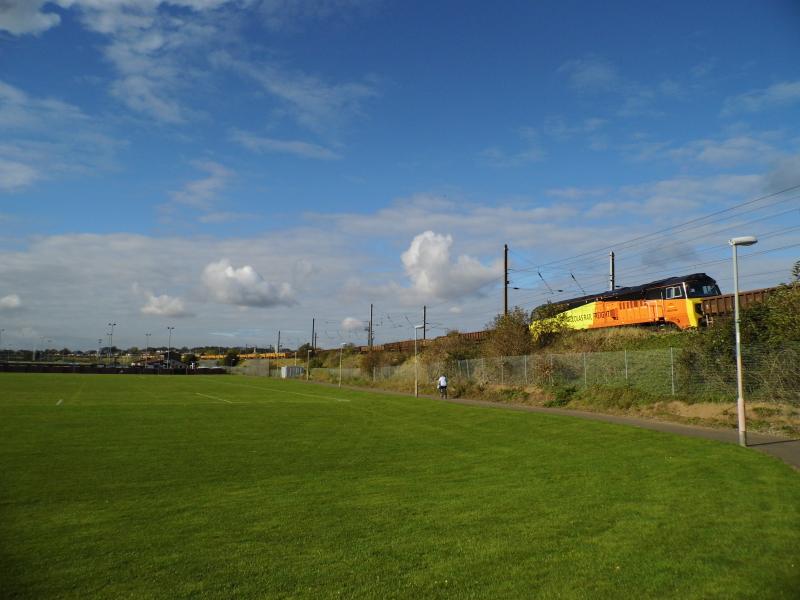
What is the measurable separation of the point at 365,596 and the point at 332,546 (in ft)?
5.10

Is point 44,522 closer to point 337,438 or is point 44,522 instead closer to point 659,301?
point 337,438

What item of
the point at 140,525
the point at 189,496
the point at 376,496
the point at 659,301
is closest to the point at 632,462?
the point at 376,496

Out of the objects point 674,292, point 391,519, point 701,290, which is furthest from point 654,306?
point 391,519

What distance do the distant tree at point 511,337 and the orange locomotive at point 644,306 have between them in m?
1.01

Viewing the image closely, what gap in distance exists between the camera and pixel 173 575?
612cm

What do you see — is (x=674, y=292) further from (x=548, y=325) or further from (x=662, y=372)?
(x=548, y=325)

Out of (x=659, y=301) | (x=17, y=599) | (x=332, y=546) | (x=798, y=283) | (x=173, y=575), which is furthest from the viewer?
(x=659, y=301)

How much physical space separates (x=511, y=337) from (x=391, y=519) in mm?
37138

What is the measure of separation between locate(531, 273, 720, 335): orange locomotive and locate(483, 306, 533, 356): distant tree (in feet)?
3.31

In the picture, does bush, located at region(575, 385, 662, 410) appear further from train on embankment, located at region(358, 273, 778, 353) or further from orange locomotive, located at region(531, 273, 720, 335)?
orange locomotive, located at region(531, 273, 720, 335)

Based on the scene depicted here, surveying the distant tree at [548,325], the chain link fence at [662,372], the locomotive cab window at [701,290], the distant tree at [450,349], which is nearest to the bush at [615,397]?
the chain link fence at [662,372]

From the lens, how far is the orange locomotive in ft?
106

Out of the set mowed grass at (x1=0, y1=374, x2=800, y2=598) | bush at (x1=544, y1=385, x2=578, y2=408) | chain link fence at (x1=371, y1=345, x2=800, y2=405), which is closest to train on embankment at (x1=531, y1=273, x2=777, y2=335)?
chain link fence at (x1=371, y1=345, x2=800, y2=405)

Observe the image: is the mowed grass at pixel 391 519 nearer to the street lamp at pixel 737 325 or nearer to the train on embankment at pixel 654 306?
the street lamp at pixel 737 325
